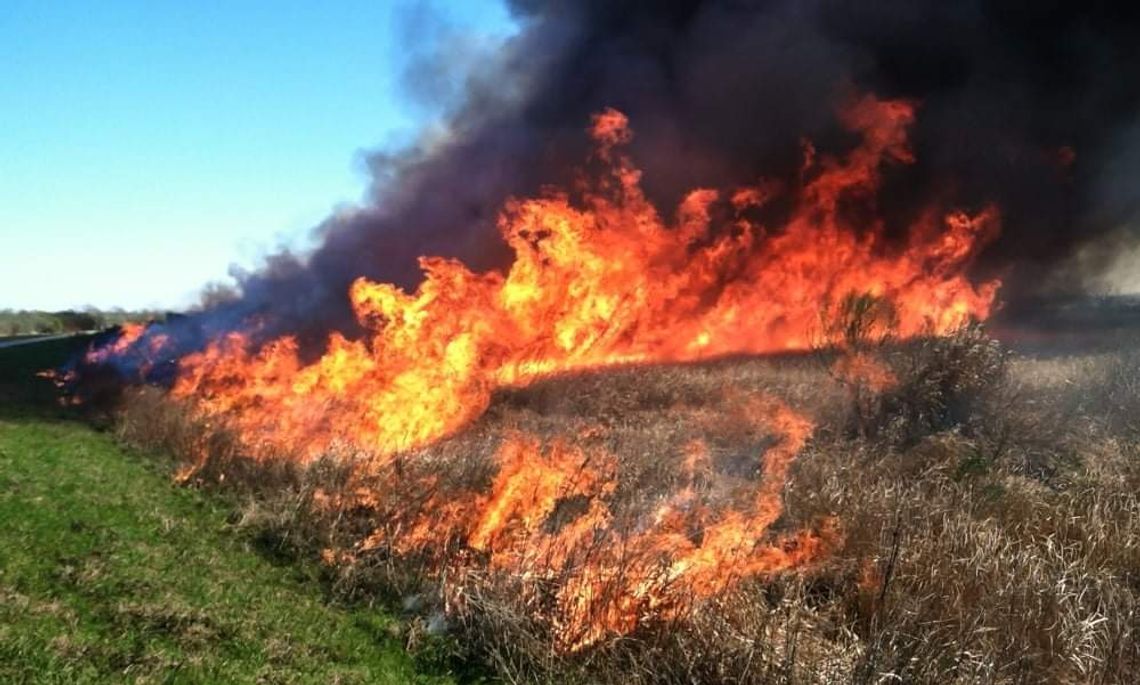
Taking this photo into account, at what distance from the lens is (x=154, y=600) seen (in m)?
8.09

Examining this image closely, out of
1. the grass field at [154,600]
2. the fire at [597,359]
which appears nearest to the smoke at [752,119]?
the fire at [597,359]

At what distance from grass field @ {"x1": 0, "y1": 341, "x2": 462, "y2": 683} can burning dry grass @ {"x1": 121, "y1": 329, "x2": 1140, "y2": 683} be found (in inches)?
23.5

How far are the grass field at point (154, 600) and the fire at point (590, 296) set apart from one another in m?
2.50

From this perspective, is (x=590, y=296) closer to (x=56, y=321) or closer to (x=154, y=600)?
(x=154, y=600)

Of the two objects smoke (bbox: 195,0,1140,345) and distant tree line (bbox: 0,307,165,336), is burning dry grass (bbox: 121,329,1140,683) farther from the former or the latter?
distant tree line (bbox: 0,307,165,336)

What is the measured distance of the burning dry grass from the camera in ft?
24.7

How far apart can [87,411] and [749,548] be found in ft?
46.3

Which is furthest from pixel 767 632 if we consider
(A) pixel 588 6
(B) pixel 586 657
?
(A) pixel 588 6

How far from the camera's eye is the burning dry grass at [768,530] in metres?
7.52

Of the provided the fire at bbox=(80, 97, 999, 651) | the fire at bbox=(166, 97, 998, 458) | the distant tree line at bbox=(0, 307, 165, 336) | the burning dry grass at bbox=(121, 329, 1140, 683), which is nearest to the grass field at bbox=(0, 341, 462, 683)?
the burning dry grass at bbox=(121, 329, 1140, 683)

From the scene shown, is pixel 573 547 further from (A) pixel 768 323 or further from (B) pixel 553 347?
(A) pixel 768 323

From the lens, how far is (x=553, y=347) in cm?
1636


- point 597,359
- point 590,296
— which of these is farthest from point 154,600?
point 597,359

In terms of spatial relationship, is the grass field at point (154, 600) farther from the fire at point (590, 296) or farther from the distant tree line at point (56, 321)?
the distant tree line at point (56, 321)
